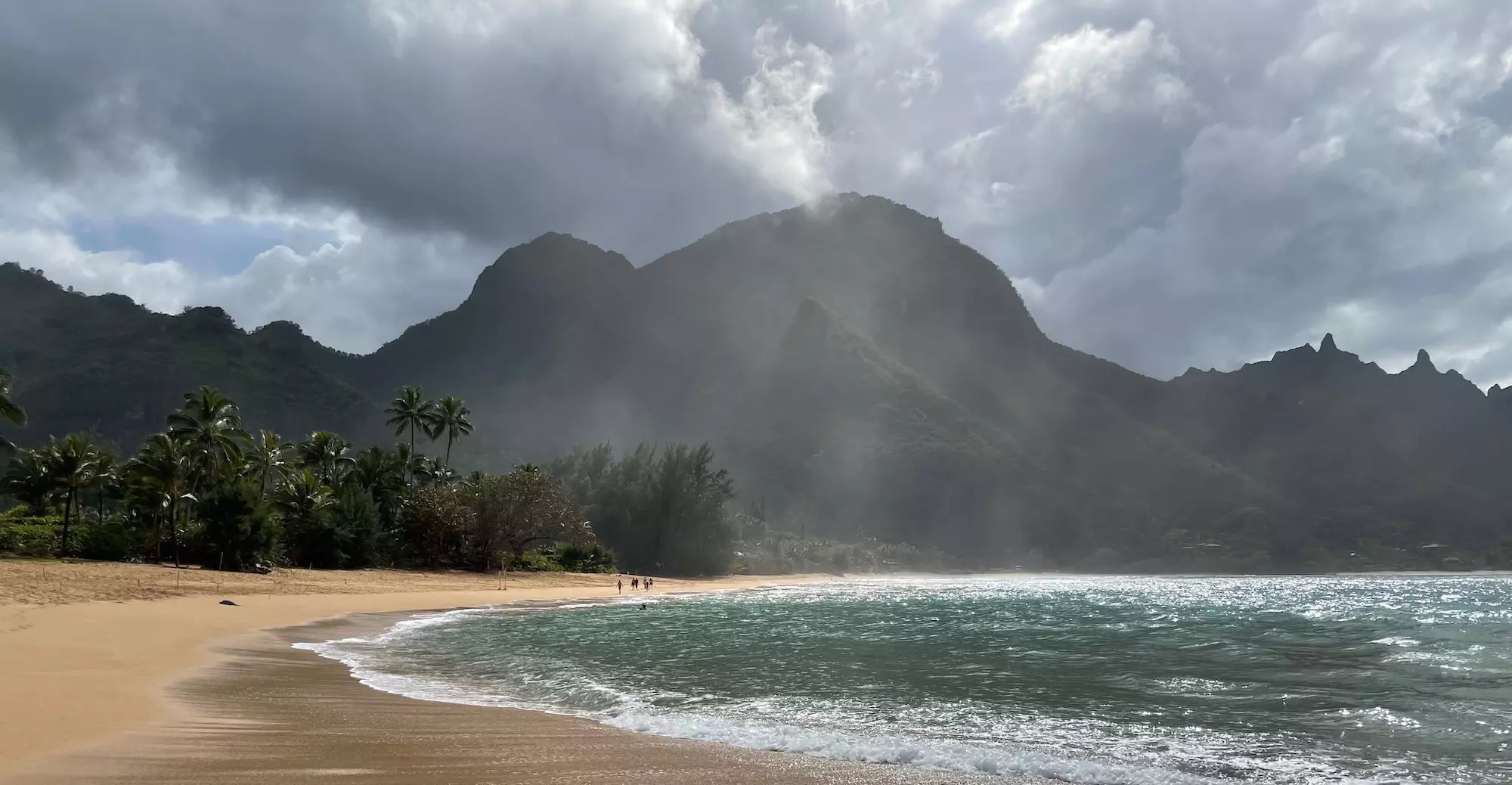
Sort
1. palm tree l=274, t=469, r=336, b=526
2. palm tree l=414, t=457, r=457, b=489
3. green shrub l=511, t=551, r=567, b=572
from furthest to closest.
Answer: palm tree l=414, t=457, r=457, b=489
green shrub l=511, t=551, r=567, b=572
palm tree l=274, t=469, r=336, b=526

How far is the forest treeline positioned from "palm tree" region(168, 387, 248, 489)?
94mm

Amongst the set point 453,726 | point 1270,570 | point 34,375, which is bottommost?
point 1270,570

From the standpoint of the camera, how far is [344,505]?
53812 millimetres

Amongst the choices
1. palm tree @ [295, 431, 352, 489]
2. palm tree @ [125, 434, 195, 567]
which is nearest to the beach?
palm tree @ [125, 434, 195, 567]

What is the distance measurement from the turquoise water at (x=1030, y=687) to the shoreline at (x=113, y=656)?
3.54 metres

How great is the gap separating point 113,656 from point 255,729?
349 inches

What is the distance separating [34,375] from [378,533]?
6644 inches

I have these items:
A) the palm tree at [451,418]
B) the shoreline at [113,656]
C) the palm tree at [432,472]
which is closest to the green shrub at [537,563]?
the palm tree at [432,472]

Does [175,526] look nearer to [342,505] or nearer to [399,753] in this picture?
[342,505]

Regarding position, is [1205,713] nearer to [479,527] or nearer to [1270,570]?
[479,527]

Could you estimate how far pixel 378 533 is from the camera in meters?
55.4

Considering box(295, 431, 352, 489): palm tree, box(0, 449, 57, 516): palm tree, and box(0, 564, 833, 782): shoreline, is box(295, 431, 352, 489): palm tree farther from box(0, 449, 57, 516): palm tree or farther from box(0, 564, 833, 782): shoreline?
box(0, 564, 833, 782): shoreline

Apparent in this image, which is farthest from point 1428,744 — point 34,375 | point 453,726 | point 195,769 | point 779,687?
point 34,375

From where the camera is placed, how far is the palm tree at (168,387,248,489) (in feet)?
145
